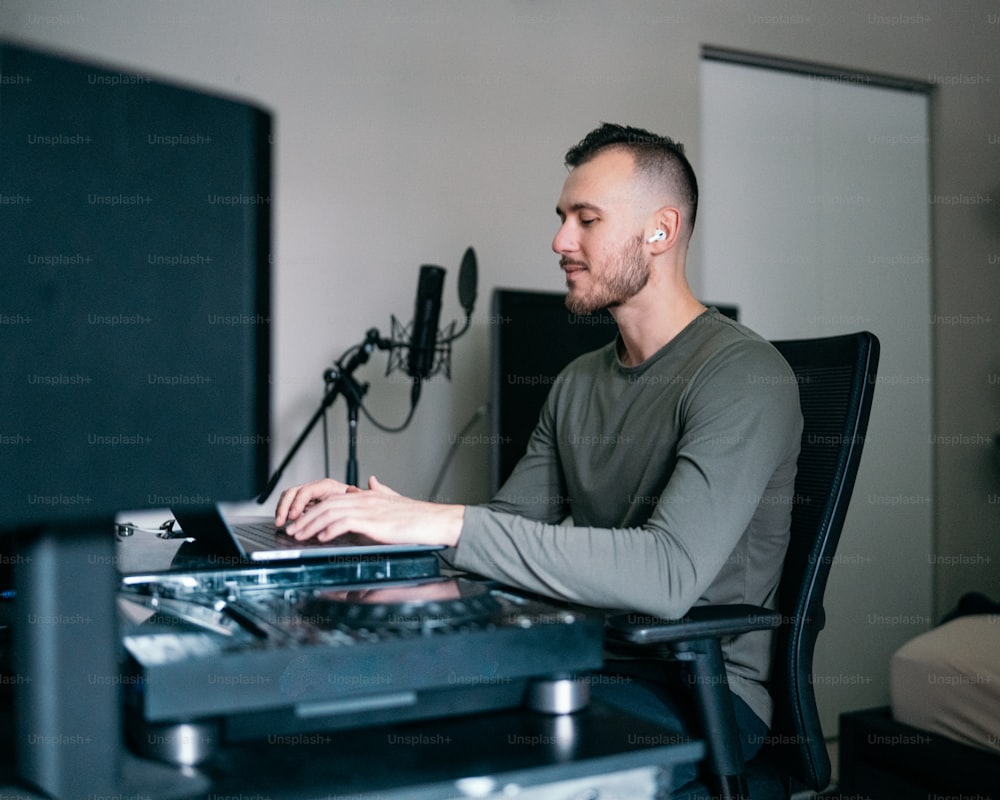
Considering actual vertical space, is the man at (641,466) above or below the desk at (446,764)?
above

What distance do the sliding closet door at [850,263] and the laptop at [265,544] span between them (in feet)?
7.77

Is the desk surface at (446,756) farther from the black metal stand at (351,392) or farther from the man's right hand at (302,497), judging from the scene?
the black metal stand at (351,392)

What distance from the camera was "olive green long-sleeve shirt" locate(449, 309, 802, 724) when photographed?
1096 mm

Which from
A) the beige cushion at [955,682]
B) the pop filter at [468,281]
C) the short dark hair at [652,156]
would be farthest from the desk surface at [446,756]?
the pop filter at [468,281]

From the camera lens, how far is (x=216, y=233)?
0.56 m

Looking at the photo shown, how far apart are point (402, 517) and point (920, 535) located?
3034 millimetres

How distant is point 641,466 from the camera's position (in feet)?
4.93

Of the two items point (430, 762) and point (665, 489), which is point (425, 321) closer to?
point (665, 489)

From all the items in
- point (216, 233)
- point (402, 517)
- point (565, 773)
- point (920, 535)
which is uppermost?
point (216, 233)

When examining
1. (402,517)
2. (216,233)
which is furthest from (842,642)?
(216,233)

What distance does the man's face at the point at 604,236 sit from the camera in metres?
1.63

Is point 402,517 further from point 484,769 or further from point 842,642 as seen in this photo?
point 842,642

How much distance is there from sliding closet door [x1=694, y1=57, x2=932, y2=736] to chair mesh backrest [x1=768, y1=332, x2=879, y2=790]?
6.17 ft

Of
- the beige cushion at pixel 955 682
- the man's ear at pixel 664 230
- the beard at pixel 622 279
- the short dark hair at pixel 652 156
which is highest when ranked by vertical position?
the short dark hair at pixel 652 156
